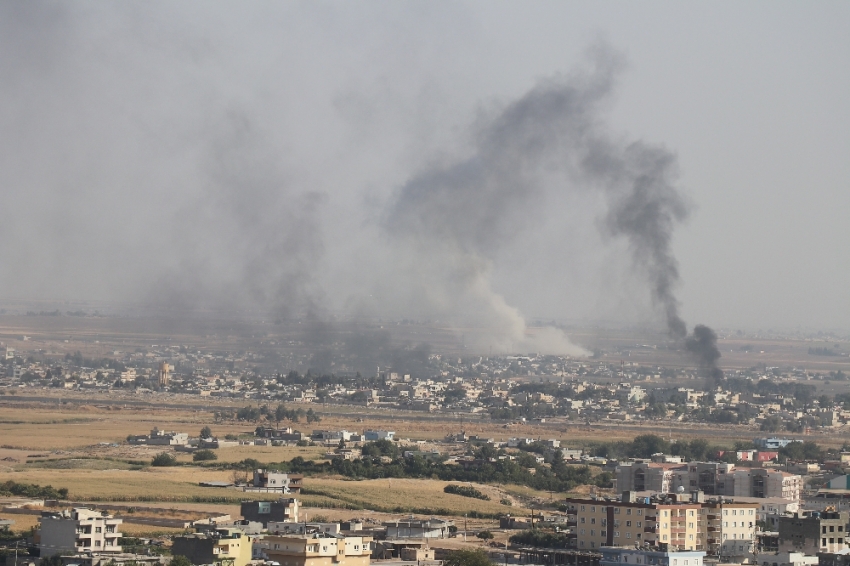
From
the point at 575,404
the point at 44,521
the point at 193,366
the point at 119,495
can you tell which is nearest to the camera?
the point at 44,521

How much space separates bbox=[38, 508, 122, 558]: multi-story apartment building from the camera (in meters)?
35.1

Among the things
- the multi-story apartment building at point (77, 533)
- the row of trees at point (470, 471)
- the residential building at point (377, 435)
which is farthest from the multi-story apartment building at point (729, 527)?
the residential building at point (377, 435)

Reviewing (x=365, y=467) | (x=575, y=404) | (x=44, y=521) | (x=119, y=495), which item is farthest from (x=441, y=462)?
(x=575, y=404)

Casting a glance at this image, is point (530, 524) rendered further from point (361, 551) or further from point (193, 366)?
point (193, 366)

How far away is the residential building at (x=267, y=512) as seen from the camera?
43.1m

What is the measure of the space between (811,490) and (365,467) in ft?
48.8

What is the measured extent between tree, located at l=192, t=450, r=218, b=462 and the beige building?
97.1ft

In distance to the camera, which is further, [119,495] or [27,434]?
[27,434]

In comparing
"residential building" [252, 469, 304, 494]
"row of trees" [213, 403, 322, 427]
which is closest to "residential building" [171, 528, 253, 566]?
"residential building" [252, 469, 304, 494]

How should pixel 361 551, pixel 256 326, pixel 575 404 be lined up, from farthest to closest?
1. pixel 256 326
2. pixel 575 404
3. pixel 361 551

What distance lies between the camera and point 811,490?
56.3 m

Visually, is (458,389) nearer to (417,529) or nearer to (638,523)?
(417,529)

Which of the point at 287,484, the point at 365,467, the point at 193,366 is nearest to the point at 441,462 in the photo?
the point at 365,467

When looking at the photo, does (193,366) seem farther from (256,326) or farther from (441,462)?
(441,462)
